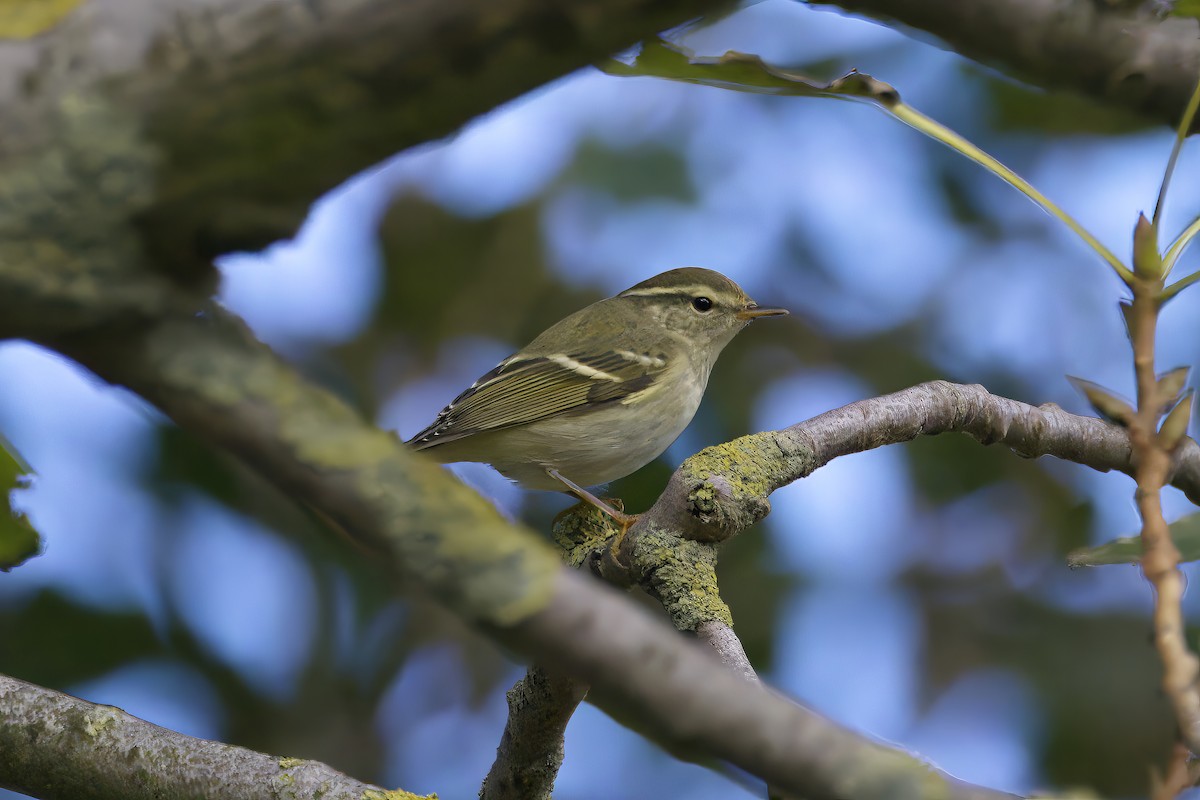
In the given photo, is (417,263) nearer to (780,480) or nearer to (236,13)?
(780,480)

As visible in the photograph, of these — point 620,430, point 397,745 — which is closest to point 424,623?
point 397,745

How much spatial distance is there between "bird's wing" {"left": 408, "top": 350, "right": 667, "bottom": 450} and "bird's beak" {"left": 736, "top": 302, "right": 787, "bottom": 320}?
1.13ft

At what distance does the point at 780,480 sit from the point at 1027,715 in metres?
1.71

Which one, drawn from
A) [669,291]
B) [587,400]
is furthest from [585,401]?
[669,291]

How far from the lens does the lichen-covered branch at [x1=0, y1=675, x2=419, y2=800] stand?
5.71ft

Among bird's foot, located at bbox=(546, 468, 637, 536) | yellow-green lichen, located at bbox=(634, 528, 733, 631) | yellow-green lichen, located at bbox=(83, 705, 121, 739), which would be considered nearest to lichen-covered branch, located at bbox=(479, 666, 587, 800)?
yellow-green lichen, located at bbox=(634, 528, 733, 631)

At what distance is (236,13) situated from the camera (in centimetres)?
58

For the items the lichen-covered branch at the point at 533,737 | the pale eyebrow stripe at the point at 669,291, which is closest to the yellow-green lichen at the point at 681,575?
the lichen-covered branch at the point at 533,737

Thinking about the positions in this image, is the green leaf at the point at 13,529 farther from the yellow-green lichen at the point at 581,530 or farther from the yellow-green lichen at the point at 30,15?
the yellow-green lichen at the point at 581,530

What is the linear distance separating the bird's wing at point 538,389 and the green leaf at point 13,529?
66.6 inches

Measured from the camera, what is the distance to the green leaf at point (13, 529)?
1350 millimetres

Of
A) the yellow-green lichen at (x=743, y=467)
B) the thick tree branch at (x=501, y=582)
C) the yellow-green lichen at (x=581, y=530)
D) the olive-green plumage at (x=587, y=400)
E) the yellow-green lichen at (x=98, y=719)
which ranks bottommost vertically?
the thick tree branch at (x=501, y=582)

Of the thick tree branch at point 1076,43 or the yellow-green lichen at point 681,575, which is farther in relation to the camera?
the yellow-green lichen at point 681,575

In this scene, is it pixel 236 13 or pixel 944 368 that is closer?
pixel 236 13
